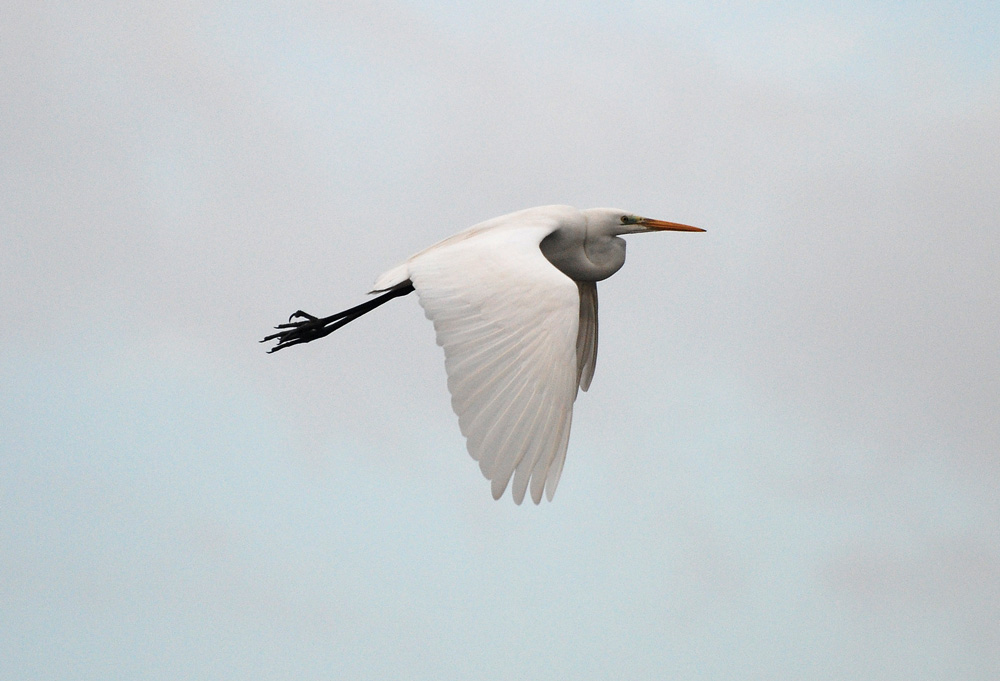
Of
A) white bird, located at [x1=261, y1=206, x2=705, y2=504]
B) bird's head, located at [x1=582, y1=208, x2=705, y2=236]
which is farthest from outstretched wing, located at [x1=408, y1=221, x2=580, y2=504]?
bird's head, located at [x1=582, y1=208, x2=705, y2=236]

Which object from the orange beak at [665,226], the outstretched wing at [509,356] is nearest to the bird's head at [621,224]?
the orange beak at [665,226]

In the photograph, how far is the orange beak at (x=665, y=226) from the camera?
9477 millimetres

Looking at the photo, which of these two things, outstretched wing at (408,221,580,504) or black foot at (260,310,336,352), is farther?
black foot at (260,310,336,352)

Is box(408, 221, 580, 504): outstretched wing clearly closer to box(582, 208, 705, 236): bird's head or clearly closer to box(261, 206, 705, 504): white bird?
box(261, 206, 705, 504): white bird

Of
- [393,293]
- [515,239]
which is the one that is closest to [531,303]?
[515,239]

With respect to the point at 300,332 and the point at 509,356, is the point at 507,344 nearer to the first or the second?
the point at 509,356

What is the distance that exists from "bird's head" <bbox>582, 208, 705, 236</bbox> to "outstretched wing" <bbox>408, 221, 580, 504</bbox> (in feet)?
6.45

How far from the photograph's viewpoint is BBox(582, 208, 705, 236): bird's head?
30.2ft

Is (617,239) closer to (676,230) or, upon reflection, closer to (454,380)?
(676,230)

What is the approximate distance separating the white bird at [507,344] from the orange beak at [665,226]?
1.45m

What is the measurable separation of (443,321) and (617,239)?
3.07 m

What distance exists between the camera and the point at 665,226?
9.58 meters

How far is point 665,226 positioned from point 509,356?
11.4 feet

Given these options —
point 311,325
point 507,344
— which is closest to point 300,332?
point 311,325
